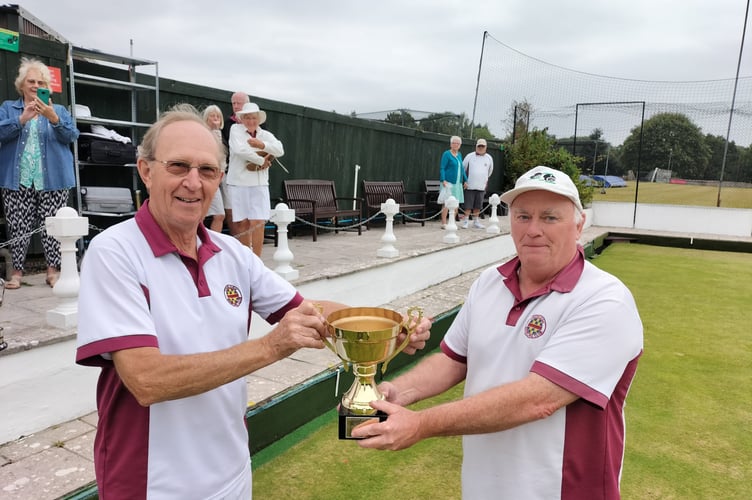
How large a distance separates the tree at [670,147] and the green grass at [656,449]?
39.3 feet

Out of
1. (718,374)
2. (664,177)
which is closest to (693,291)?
(718,374)

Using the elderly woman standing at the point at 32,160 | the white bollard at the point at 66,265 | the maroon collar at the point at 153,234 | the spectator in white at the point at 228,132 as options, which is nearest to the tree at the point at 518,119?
the spectator in white at the point at 228,132

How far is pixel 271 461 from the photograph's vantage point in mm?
2832

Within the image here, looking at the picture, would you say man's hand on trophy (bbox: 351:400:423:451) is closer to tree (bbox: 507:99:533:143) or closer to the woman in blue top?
the woman in blue top

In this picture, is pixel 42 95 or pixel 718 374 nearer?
pixel 42 95

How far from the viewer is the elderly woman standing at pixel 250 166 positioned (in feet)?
16.5

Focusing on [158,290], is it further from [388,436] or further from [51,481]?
[51,481]

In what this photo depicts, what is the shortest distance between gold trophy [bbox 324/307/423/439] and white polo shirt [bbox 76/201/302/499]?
32cm

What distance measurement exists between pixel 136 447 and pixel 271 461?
167 centimetres

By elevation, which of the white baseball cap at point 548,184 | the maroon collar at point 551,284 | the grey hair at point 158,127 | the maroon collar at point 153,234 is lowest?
the maroon collar at point 551,284

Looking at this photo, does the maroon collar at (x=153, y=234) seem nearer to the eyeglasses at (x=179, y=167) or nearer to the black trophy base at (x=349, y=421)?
the eyeglasses at (x=179, y=167)

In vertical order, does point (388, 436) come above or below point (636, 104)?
below

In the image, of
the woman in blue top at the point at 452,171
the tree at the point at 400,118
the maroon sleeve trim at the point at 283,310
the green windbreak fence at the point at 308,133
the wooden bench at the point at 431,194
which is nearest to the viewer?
the maroon sleeve trim at the point at 283,310

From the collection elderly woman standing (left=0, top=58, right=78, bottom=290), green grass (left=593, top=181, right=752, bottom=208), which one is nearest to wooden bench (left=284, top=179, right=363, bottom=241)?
elderly woman standing (left=0, top=58, right=78, bottom=290)
